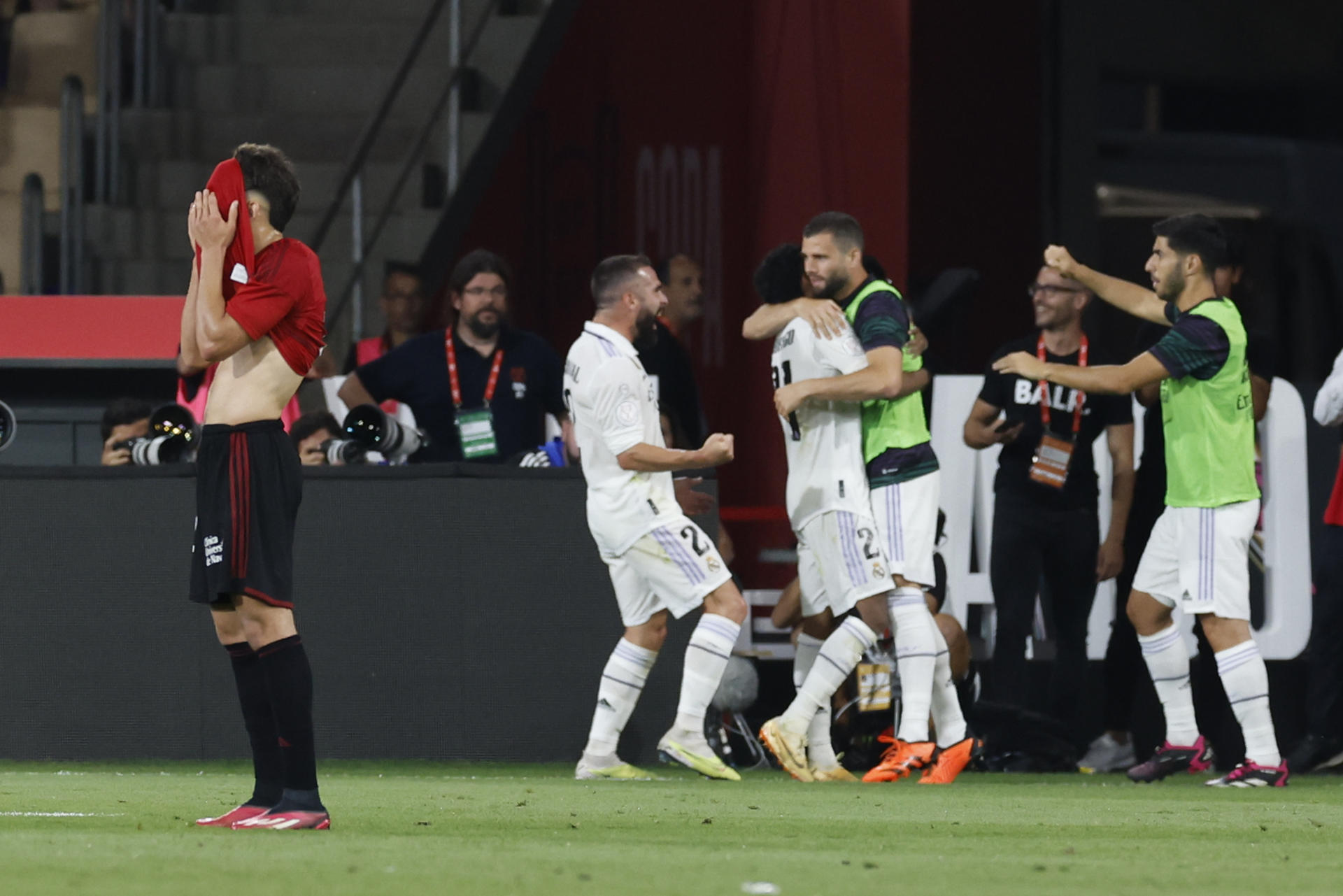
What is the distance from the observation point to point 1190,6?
50.0ft

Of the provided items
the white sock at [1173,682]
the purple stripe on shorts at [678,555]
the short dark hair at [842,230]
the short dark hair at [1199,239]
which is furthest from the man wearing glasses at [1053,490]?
the purple stripe on shorts at [678,555]

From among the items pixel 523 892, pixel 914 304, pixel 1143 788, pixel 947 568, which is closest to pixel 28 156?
pixel 914 304

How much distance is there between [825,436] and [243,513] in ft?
10.3

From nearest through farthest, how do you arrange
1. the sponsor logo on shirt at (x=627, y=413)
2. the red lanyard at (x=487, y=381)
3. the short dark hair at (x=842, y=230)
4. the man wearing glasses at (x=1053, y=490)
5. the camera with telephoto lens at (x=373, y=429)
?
the sponsor logo on shirt at (x=627, y=413) < the short dark hair at (x=842, y=230) < the camera with telephoto lens at (x=373, y=429) < the man wearing glasses at (x=1053, y=490) < the red lanyard at (x=487, y=381)

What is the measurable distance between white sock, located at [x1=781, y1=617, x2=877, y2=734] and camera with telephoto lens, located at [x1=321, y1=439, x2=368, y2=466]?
226 cm

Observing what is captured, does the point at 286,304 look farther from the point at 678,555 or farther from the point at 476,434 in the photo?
the point at 476,434

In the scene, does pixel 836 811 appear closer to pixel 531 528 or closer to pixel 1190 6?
pixel 531 528

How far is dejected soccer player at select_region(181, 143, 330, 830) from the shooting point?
19.8ft

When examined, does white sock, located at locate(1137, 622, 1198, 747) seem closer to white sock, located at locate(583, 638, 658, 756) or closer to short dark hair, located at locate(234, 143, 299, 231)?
white sock, located at locate(583, 638, 658, 756)

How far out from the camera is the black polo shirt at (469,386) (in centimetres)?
1000

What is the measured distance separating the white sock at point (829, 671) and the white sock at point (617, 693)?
1.86 feet

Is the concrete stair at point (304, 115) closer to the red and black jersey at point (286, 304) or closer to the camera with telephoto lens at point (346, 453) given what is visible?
the camera with telephoto lens at point (346, 453)

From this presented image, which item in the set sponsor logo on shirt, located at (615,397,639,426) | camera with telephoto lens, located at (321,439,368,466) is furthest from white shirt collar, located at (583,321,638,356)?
camera with telephoto lens, located at (321,439,368,466)

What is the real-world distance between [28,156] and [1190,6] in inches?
305
